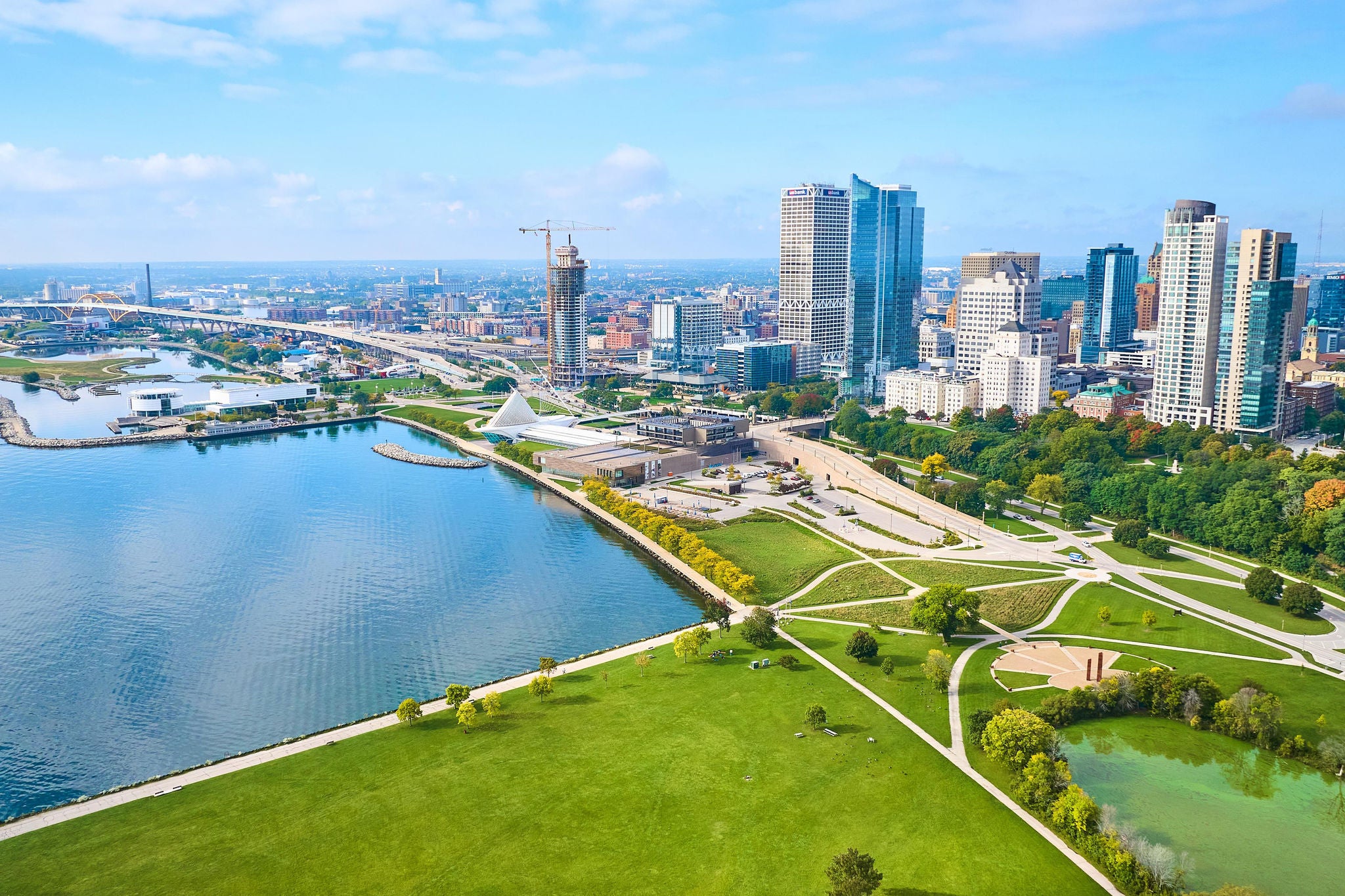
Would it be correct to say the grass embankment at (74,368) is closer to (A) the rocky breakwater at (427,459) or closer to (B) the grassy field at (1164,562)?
(A) the rocky breakwater at (427,459)

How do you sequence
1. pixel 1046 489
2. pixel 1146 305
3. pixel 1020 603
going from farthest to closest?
pixel 1146 305, pixel 1046 489, pixel 1020 603

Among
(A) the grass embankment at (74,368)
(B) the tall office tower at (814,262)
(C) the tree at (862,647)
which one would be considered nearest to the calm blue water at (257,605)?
(C) the tree at (862,647)

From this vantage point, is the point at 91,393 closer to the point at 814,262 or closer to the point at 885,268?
the point at 814,262

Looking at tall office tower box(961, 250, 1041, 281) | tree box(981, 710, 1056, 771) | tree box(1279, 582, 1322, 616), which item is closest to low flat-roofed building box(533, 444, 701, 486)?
tree box(1279, 582, 1322, 616)

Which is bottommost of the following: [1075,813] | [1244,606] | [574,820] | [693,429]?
[574,820]

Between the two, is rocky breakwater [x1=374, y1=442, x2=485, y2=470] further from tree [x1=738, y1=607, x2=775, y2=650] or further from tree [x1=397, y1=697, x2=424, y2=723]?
tree [x1=397, y1=697, x2=424, y2=723]

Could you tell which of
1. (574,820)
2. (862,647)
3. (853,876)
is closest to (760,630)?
(862,647)
